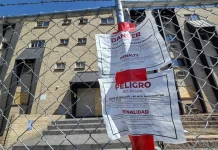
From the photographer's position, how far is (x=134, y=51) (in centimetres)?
71

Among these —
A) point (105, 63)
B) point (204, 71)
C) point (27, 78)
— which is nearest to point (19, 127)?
point (105, 63)

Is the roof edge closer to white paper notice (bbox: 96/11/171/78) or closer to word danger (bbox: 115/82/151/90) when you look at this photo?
white paper notice (bbox: 96/11/171/78)

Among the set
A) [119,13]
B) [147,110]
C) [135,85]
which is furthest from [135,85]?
[119,13]

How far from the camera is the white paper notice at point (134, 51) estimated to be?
68 centimetres

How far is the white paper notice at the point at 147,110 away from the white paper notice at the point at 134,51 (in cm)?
7

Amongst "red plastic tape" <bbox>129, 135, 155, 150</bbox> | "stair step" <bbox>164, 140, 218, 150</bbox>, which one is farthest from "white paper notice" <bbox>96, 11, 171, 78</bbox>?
"stair step" <bbox>164, 140, 218, 150</bbox>

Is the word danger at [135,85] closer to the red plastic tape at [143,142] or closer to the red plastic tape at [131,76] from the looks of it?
the red plastic tape at [131,76]

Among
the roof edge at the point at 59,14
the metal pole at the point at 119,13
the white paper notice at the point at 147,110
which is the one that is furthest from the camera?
the roof edge at the point at 59,14

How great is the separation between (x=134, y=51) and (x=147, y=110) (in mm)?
260

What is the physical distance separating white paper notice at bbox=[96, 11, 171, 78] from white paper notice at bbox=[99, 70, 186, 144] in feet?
0.24

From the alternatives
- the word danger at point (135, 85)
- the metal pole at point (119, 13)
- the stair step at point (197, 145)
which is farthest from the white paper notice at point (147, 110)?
the stair step at point (197, 145)

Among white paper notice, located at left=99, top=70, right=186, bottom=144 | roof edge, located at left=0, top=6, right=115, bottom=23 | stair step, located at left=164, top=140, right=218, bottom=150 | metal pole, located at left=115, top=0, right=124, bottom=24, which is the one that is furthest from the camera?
stair step, located at left=164, top=140, right=218, bottom=150

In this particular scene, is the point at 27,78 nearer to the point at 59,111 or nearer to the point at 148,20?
the point at 59,111

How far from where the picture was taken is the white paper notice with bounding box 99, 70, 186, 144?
1.96 feet
